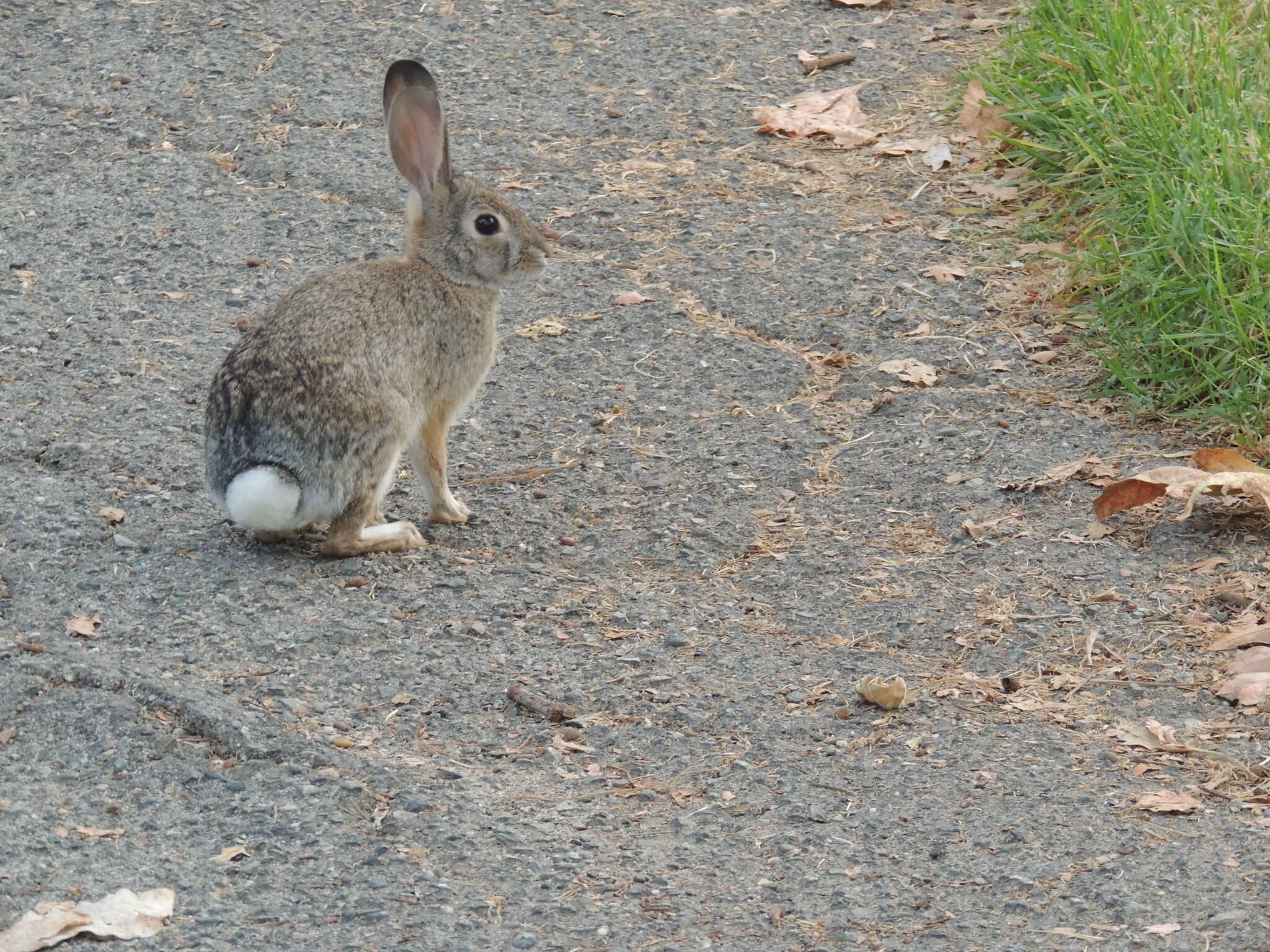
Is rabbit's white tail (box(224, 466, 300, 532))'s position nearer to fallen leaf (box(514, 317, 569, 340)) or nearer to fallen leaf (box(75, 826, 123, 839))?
fallen leaf (box(75, 826, 123, 839))

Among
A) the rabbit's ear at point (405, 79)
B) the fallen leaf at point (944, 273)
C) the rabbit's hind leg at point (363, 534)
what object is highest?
the rabbit's ear at point (405, 79)

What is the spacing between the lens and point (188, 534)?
4.79 metres

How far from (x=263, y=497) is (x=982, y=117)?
12.9 feet

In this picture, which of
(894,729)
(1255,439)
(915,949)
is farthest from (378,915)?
(1255,439)

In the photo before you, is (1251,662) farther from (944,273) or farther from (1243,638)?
(944,273)

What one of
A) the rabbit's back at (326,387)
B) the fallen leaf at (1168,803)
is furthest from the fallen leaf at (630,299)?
the fallen leaf at (1168,803)

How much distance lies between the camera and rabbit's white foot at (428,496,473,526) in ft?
16.5

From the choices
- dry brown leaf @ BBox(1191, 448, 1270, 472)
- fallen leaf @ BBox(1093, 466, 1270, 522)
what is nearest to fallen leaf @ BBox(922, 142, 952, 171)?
dry brown leaf @ BBox(1191, 448, 1270, 472)

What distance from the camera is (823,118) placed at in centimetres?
748

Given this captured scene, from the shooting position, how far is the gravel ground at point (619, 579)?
3.41m

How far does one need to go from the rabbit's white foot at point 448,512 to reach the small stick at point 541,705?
42.3 inches

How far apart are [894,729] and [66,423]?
2882mm

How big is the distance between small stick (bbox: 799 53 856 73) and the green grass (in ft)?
3.59

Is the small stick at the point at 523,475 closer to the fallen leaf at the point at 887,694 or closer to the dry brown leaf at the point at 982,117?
the fallen leaf at the point at 887,694
